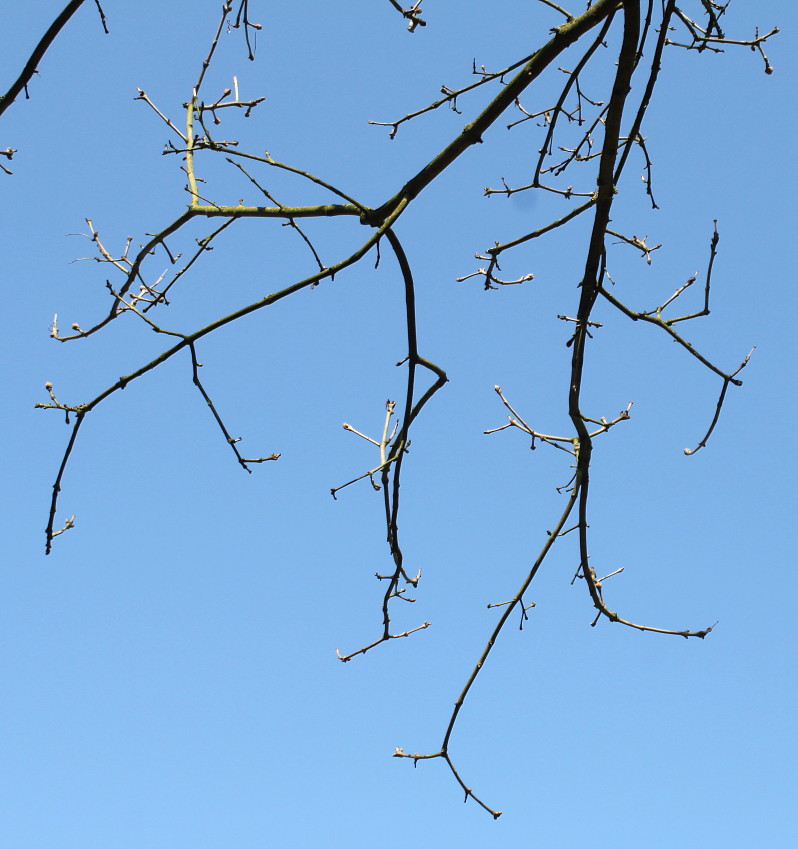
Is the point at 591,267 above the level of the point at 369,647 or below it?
above

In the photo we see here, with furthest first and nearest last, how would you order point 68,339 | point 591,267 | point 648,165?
point 648,165 < point 591,267 < point 68,339

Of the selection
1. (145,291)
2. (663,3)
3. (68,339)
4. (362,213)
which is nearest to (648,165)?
(663,3)

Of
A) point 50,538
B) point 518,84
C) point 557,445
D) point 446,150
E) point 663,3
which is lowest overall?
point 50,538

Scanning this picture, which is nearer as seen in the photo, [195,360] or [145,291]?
[195,360]

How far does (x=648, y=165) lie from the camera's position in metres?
3.37

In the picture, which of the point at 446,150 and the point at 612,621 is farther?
the point at 612,621

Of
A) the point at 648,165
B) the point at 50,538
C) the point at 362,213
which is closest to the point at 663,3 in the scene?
the point at 648,165

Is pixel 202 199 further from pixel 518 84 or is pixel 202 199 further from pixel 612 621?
pixel 612 621

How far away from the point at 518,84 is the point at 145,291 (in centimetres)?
113

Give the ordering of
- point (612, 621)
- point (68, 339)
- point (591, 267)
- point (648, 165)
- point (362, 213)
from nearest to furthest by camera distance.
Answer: point (68, 339)
point (362, 213)
point (591, 267)
point (612, 621)
point (648, 165)

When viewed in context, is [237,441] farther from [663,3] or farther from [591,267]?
[663,3]

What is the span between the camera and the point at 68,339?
245 cm

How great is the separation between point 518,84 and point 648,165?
92cm

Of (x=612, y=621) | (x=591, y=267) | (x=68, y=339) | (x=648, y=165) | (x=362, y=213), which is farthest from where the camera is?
(x=648, y=165)
